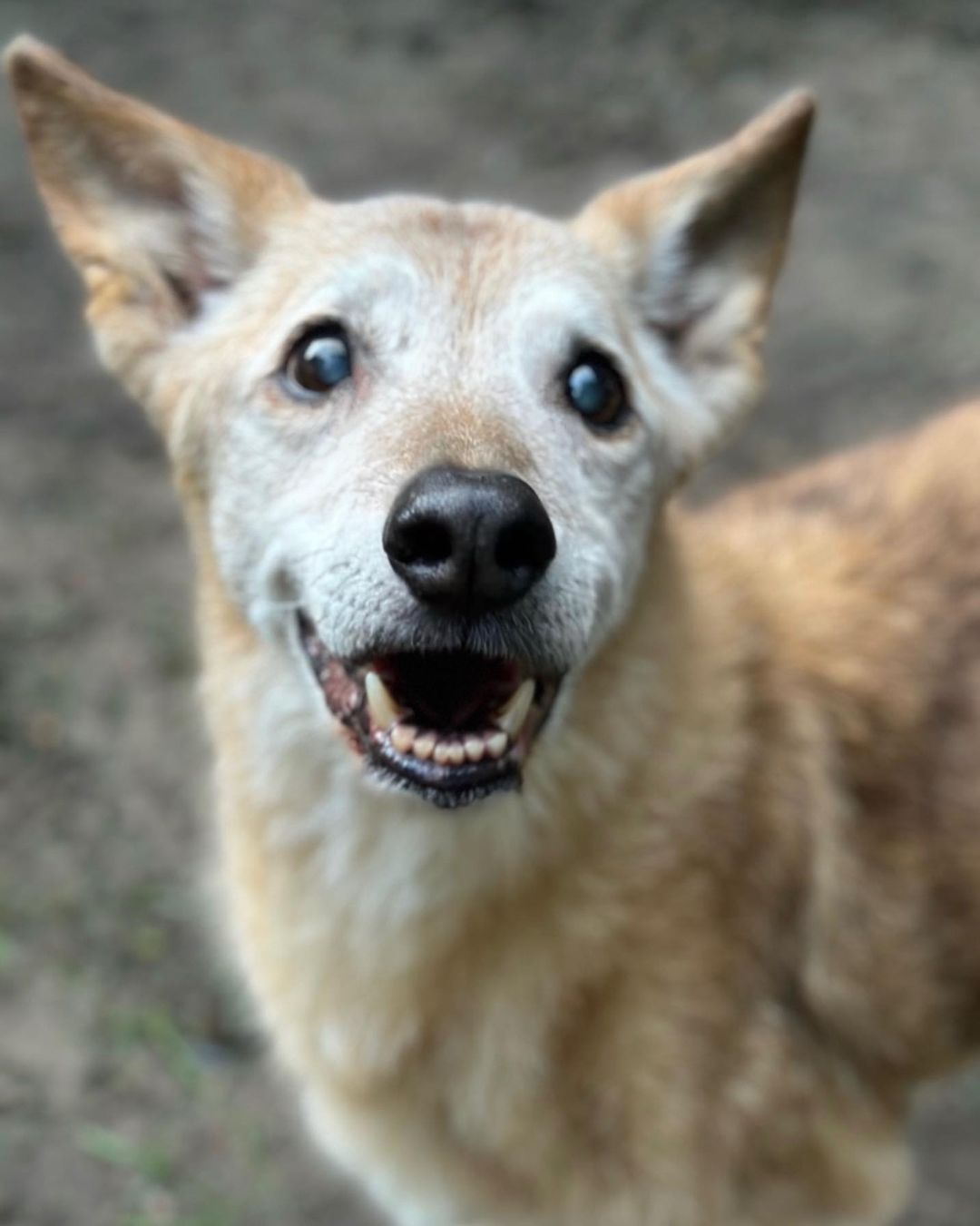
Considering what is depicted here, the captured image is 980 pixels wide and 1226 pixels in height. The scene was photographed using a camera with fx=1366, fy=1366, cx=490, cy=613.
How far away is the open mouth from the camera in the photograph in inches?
90.7

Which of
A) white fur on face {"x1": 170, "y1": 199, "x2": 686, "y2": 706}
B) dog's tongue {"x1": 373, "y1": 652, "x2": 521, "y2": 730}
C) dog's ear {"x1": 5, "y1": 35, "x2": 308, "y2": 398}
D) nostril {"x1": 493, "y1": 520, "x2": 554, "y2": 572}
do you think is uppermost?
dog's ear {"x1": 5, "y1": 35, "x2": 308, "y2": 398}

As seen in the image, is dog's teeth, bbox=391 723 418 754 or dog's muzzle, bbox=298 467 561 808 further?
dog's teeth, bbox=391 723 418 754

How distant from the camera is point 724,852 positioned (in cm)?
290

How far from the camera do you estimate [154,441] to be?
5.75 m

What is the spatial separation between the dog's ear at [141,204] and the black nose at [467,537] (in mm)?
1097

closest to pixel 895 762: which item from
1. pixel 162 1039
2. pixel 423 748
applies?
pixel 423 748

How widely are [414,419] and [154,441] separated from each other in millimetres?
3598

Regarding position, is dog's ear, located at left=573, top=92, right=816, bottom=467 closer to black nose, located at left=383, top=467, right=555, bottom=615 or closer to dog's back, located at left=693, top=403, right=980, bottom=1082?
dog's back, located at left=693, top=403, right=980, bottom=1082

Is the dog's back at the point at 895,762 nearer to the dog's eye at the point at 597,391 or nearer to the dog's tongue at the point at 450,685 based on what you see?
the dog's eye at the point at 597,391

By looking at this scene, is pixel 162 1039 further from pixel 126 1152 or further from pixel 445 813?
pixel 445 813

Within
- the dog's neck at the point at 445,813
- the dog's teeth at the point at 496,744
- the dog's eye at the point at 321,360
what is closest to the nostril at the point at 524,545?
the dog's teeth at the point at 496,744

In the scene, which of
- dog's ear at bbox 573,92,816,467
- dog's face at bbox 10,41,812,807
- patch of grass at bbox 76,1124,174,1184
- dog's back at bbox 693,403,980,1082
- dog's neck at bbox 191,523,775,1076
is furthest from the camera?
patch of grass at bbox 76,1124,174,1184

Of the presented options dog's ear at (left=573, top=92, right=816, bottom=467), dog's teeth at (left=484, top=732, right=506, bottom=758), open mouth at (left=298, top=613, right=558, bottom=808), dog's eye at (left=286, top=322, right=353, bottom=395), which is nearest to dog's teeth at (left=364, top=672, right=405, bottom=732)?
open mouth at (left=298, top=613, right=558, bottom=808)

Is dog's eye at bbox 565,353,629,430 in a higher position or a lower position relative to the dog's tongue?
higher
